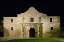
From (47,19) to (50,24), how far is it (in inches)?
51.5

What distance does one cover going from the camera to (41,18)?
212 feet

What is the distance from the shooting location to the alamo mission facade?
6444cm

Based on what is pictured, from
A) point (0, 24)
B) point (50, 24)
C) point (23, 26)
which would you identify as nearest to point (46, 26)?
point (50, 24)

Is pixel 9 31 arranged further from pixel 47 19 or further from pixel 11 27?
pixel 47 19

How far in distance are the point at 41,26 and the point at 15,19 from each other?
19.7 ft

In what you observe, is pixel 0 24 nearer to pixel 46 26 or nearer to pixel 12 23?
pixel 12 23

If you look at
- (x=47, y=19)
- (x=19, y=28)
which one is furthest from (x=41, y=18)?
(x=19, y=28)

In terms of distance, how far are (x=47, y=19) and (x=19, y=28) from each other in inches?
259

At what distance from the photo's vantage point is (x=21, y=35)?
6500cm

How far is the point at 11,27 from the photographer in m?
65.2

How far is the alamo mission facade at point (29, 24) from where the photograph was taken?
64.4 meters

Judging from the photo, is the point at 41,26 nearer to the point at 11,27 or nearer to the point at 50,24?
the point at 50,24

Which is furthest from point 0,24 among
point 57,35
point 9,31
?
point 57,35

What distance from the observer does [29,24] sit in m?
64.8
